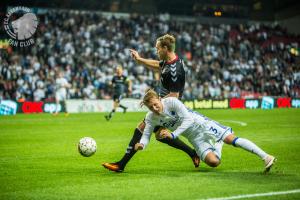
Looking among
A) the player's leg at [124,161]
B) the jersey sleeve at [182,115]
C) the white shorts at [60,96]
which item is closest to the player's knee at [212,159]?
the jersey sleeve at [182,115]

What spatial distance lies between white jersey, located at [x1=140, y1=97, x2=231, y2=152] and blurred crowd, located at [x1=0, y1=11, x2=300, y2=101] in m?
23.2

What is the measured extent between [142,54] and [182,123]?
30.5m

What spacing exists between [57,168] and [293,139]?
791 cm

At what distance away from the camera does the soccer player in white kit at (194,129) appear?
28.0 feet

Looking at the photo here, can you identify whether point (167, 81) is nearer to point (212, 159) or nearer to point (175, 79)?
point (175, 79)

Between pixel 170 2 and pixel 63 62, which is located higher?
pixel 170 2

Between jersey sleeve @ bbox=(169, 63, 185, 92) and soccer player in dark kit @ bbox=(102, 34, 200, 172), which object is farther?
jersey sleeve @ bbox=(169, 63, 185, 92)

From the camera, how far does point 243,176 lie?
846 cm

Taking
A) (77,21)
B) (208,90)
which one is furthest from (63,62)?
(208,90)

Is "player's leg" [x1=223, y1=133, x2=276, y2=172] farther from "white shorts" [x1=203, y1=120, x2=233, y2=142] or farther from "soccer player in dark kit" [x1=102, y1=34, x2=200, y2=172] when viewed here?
"soccer player in dark kit" [x1=102, y1=34, x2=200, y2=172]

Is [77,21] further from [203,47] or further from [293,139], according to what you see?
[293,139]

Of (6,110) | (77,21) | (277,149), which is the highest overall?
(77,21)

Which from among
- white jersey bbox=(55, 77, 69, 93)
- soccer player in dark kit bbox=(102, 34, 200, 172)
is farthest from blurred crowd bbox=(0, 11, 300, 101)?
soccer player in dark kit bbox=(102, 34, 200, 172)

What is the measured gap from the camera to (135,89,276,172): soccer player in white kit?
8523 millimetres
